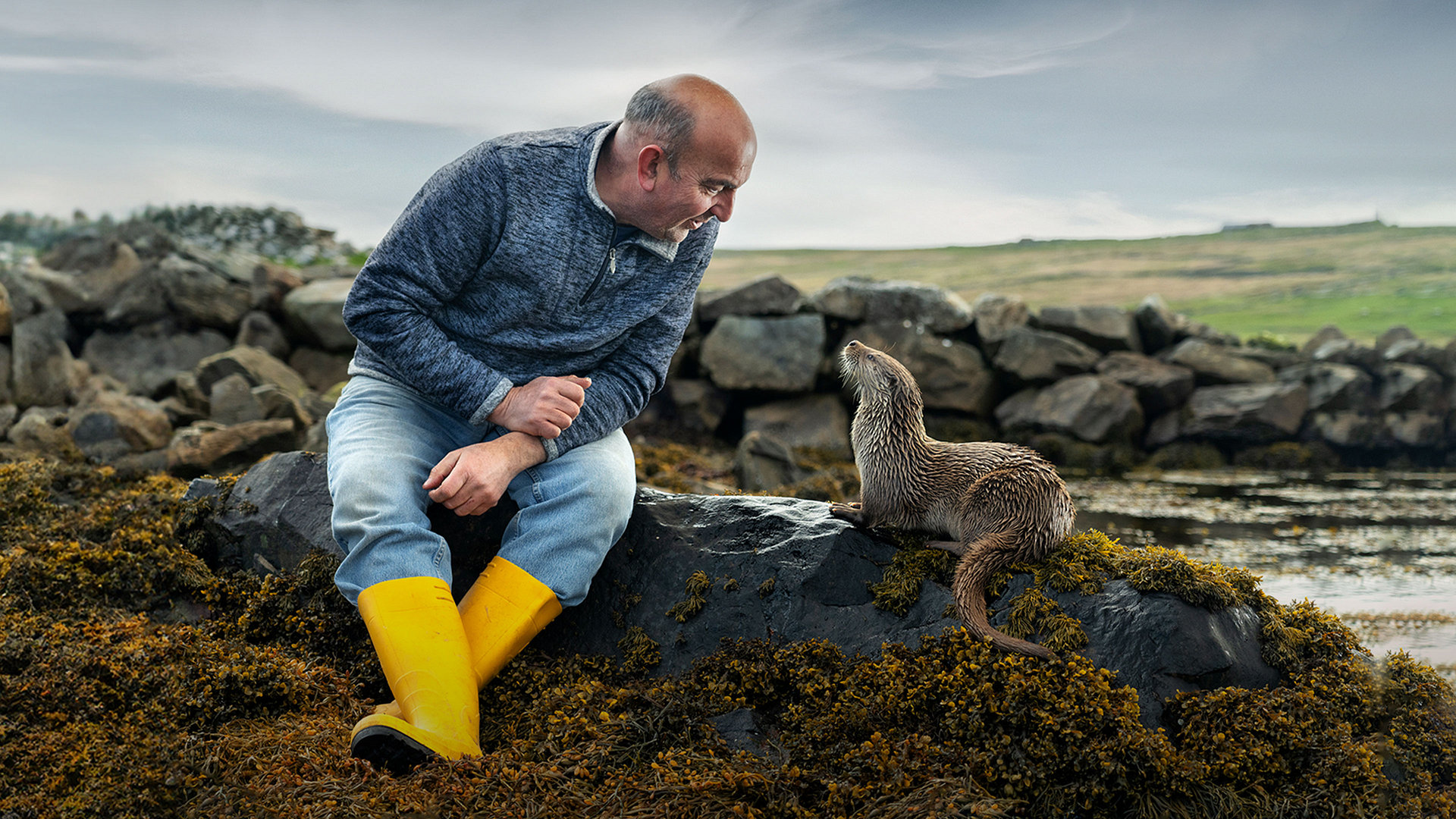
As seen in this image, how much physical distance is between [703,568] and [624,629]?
1.40ft

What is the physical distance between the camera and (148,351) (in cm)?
1424

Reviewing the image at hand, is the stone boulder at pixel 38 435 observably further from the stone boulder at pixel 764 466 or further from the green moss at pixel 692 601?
the green moss at pixel 692 601

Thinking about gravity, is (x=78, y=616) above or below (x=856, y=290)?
below

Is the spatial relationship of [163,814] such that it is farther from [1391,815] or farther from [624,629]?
[1391,815]

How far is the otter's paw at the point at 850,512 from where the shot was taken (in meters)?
4.25

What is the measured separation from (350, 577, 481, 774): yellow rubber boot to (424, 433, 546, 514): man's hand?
1.08 ft

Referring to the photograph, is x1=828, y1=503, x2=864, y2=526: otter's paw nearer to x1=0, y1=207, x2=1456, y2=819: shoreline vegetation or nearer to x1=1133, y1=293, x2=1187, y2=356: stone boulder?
x1=0, y1=207, x2=1456, y2=819: shoreline vegetation

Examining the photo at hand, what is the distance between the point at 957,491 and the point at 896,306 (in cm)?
1050

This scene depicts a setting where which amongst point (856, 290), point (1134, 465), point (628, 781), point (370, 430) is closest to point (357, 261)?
point (856, 290)

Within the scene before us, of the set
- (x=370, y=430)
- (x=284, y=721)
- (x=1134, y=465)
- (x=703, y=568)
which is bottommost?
(x=1134, y=465)

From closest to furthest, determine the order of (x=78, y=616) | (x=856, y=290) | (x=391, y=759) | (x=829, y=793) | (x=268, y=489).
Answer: (x=829, y=793), (x=391, y=759), (x=78, y=616), (x=268, y=489), (x=856, y=290)

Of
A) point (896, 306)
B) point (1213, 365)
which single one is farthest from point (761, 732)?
point (1213, 365)

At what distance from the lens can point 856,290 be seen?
1438 cm

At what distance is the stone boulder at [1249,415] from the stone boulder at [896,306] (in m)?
3.59
